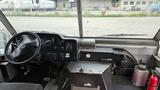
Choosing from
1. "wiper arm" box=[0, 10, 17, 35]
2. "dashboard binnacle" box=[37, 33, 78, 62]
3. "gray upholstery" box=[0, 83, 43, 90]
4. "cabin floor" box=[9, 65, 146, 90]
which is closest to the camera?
"gray upholstery" box=[0, 83, 43, 90]

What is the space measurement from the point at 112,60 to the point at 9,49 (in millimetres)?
1221

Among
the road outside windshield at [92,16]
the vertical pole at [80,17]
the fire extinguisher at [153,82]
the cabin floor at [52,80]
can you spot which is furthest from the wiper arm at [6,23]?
the fire extinguisher at [153,82]

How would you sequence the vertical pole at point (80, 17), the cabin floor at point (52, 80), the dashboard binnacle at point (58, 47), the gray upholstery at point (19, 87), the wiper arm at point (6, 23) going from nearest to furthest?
the gray upholstery at point (19, 87)
the dashboard binnacle at point (58, 47)
the vertical pole at point (80, 17)
the cabin floor at point (52, 80)
the wiper arm at point (6, 23)

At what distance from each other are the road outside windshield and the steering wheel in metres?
0.65

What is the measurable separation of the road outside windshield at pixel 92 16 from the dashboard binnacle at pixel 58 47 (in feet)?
1.73

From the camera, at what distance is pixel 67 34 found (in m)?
2.88

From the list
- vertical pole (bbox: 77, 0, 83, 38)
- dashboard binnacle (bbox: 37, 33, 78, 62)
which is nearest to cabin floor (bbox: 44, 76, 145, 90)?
dashboard binnacle (bbox: 37, 33, 78, 62)

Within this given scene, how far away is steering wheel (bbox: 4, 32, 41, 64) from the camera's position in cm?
180

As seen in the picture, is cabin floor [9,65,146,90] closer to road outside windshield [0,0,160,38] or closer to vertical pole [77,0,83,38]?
road outside windshield [0,0,160,38]

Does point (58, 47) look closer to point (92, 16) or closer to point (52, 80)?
point (52, 80)

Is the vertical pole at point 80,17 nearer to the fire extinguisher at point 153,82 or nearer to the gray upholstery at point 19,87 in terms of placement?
the gray upholstery at point 19,87

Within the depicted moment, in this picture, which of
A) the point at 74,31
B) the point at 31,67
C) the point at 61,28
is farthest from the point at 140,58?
the point at 31,67

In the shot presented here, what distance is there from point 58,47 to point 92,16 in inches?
28.1

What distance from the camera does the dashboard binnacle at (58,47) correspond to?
2.00 meters
